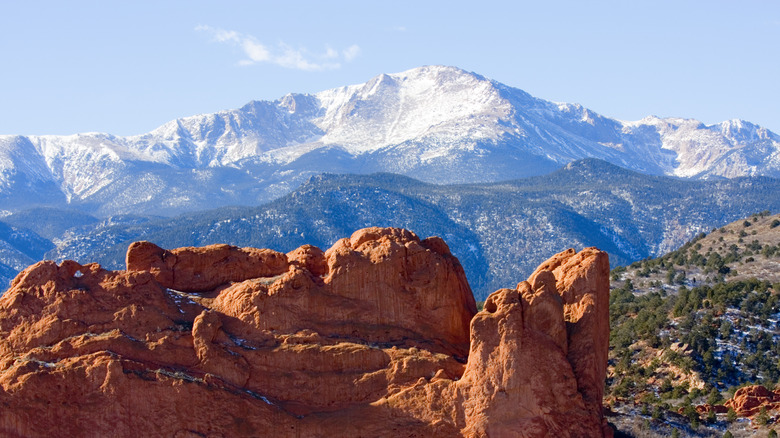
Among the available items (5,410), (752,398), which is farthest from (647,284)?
(5,410)

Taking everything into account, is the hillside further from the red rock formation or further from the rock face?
the rock face

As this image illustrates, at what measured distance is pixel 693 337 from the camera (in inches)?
3573

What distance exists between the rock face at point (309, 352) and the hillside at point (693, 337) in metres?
15.4

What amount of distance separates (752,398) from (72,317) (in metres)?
39.4

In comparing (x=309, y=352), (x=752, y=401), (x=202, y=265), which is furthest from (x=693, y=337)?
(x=309, y=352)

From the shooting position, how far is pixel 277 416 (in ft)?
156

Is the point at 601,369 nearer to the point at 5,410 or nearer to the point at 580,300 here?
the point at 580,300

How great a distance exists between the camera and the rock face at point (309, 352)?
151ft

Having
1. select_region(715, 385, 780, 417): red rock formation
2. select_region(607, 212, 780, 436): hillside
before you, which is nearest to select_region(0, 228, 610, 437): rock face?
select_region(607, 212, 780, 436): hillside

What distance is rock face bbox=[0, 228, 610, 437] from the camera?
151 feet

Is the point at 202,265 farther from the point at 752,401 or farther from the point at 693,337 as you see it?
the point at 693,337

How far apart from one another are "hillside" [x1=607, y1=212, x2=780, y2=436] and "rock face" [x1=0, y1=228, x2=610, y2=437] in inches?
605

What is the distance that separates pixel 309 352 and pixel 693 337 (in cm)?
4806

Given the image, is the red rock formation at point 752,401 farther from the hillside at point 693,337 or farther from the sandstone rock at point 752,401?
the hillside at point 693,337
